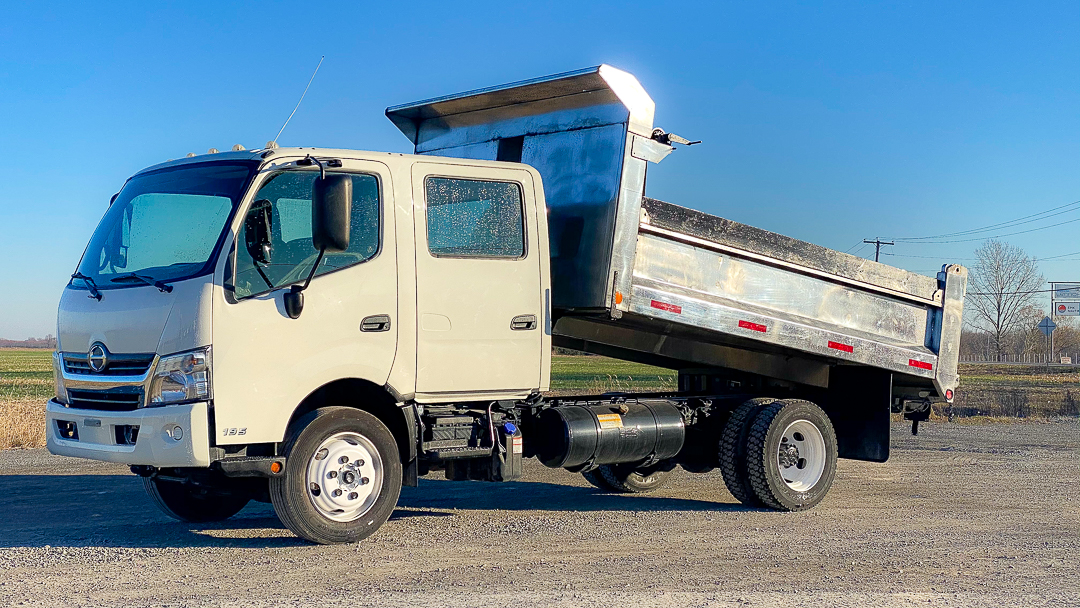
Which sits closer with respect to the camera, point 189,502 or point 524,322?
point 524,322

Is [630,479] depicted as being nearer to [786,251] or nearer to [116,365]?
[786,251]

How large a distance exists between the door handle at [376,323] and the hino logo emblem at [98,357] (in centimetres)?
159

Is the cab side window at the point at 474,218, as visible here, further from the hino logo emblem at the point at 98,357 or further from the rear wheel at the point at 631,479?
the rear wheel at the point at 631,479

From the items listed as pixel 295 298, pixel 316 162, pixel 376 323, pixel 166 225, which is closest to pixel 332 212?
pixel 316 162

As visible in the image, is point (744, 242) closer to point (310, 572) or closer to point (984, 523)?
point (984, 523)

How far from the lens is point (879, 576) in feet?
19.2

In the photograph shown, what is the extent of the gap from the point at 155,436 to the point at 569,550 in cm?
267

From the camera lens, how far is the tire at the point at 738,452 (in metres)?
8.50

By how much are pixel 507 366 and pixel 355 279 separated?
1.37 metres

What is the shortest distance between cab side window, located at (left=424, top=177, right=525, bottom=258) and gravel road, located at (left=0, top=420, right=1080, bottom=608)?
2025 mm

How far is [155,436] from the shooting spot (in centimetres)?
597

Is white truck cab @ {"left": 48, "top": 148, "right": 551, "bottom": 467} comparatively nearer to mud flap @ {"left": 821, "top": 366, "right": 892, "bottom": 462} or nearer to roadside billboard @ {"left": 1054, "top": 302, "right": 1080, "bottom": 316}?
mud flap @ {"left": 821, "top": 366, "right": 892, "bottom": 462}

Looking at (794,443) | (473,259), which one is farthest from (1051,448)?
(473,259)

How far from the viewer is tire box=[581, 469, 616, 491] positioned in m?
9.76
